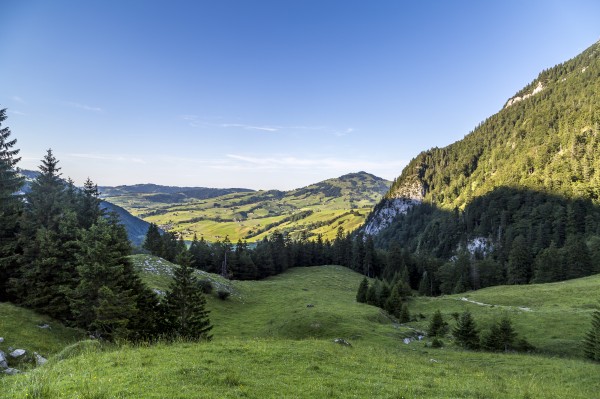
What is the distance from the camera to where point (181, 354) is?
65.3ft

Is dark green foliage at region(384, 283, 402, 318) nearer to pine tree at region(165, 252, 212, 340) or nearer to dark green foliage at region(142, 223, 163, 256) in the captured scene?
pine tree at region(165, 252, 212, 340)

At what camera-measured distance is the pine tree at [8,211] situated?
139ft

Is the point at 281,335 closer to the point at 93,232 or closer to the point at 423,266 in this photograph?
the point at 93,232

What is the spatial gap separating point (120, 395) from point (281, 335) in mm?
47532

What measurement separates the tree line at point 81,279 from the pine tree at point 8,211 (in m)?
0.10

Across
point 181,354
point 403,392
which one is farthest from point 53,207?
point 403,392

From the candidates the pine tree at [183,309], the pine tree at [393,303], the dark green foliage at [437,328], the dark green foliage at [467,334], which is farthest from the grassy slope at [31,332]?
the pine tree at [393,303]

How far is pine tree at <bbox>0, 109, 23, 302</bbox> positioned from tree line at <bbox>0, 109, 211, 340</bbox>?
4.0 inches

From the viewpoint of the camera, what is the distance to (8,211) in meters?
46.7

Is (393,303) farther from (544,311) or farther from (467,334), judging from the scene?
(467,334)

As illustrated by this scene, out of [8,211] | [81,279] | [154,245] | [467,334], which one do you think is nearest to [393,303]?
[467,334]

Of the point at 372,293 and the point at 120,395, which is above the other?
the point at 120,395

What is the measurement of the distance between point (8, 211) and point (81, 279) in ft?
68.6

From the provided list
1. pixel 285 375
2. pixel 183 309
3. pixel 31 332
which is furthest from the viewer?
pixel 183 309
